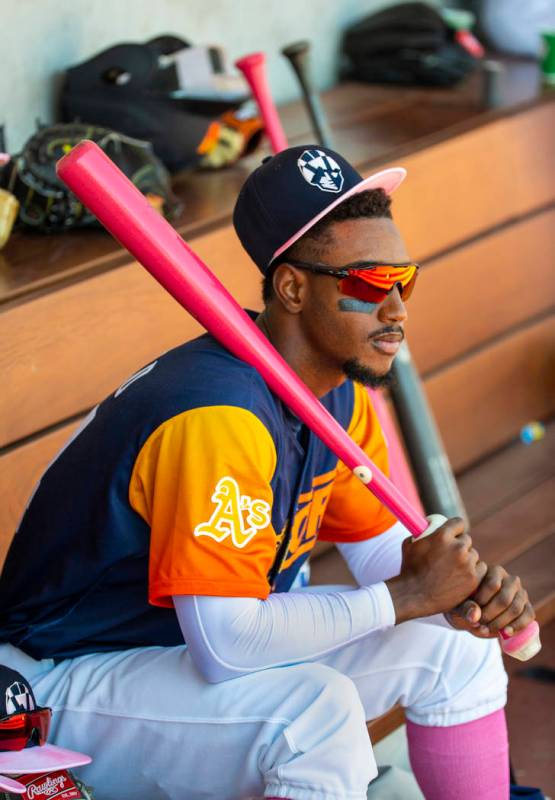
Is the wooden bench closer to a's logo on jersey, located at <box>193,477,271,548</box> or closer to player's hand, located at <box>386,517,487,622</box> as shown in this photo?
player's hand, located at <box>386,517,487,622</box>

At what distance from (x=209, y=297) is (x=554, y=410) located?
7.21ft

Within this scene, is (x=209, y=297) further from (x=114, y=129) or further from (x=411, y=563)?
(x=114, y=129)

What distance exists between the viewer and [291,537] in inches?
79.0

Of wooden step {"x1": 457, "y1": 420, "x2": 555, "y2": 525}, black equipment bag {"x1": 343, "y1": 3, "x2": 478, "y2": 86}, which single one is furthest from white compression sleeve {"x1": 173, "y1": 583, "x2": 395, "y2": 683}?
black equipment bag {"x1": 343, "y1": 3, "x2": 478, "y2": 86}

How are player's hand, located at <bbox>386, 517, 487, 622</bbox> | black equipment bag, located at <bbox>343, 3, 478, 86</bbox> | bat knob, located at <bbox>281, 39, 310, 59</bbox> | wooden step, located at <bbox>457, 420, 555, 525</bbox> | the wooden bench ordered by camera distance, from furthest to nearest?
black equipment bag, located at <bbox>343, 3, 478, 86</bbox>
wooden step, located at <bbox>457, 420, 555, 525</bbox>
bat knob, located at <bbox>281, 39, 310, 59</bbox>
the wooden bench
player's hand, located at <bbox>386, 517, 487, 622</bbox>

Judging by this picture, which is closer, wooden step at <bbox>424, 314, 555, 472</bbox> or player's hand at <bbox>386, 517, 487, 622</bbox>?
player's hand at <bbox>386, 517, 487, 622</bbox>

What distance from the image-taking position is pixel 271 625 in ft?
5.75

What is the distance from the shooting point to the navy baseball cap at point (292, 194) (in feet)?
6.19

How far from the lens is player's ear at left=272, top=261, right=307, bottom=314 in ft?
6.31

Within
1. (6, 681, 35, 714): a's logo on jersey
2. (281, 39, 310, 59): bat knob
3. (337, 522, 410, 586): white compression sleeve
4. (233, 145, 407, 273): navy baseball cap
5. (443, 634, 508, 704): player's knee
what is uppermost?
(233, 145, 407, 273): navy baseball cap

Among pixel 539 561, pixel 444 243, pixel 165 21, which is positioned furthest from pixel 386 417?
pixel 165 21

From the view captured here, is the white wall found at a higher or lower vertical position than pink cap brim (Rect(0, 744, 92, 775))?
higher

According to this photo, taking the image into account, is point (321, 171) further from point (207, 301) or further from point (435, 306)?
point (435, 306)

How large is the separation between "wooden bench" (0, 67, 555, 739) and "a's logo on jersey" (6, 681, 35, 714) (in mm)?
714
